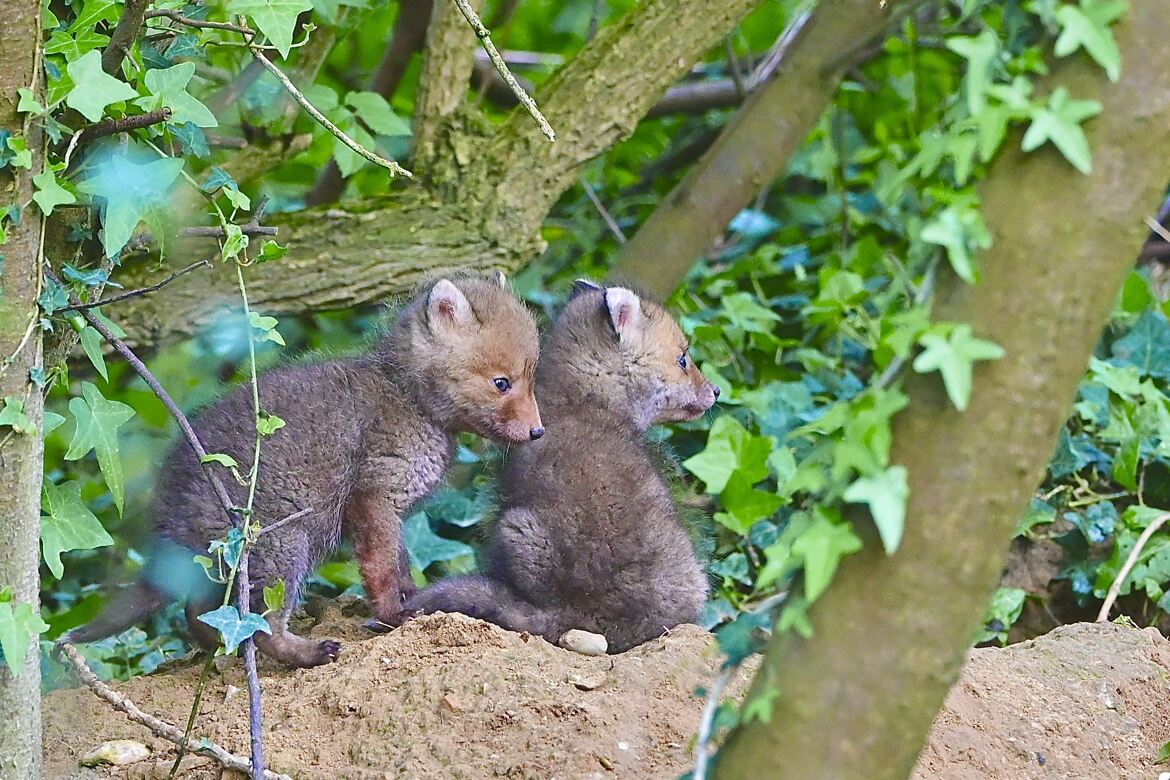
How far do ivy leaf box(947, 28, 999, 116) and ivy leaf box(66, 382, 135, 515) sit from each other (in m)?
2.28

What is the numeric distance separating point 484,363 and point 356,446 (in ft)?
2.12

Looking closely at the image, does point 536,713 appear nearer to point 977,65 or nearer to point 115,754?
point 115,754

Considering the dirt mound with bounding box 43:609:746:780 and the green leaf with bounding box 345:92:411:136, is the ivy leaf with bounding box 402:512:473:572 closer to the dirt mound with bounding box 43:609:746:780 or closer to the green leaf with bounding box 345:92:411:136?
the dirt mound with bounding box 43:609:746:780

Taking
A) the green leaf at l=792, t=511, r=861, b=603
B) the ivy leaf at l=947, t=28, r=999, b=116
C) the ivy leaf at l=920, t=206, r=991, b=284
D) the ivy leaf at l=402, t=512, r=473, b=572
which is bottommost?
the ivy leaf at l=402, t=512, r=473, b=572

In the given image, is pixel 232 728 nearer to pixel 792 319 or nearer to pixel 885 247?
pixel 792 319

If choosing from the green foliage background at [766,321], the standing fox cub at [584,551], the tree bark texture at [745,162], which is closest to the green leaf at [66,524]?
the green foliage background at [766,321]

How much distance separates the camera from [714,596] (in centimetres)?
539

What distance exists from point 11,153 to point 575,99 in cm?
307

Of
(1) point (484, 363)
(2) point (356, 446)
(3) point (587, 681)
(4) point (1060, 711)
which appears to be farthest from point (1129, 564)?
(2) point (356, 446)

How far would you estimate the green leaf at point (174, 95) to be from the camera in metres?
3.19

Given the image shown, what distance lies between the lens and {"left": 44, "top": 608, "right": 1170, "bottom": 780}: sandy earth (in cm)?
339

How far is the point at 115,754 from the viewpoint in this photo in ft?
11.7

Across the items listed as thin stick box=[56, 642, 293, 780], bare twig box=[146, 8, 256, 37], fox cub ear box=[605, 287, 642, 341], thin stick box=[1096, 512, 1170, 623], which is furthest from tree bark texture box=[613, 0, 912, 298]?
thin stick box=[56, 642, 293, 780]

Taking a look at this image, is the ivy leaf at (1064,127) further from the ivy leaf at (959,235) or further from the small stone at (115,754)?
the small stone at (115,754)
